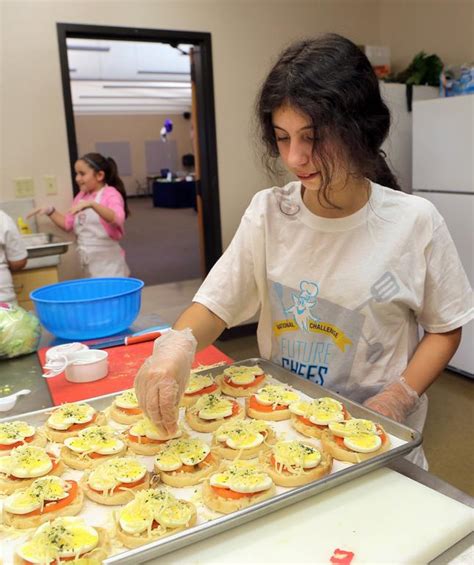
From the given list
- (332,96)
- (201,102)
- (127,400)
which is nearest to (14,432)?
(127,400)

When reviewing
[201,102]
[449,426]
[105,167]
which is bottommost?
[449,426]

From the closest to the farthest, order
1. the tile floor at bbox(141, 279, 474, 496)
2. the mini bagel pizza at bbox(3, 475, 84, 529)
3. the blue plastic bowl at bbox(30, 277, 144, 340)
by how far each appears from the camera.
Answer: the mini bagel pizza at bbox(3, 475, 84, 529)
the blue plastic bowl at bbox(30, 277, 144, 340)
the tile floor at bbox(141, 279, 474, 496)

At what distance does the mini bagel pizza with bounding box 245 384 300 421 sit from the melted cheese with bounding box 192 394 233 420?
0.05 m

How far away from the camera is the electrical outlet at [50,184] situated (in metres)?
3.64

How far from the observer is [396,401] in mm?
1235

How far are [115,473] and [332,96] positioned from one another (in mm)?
846

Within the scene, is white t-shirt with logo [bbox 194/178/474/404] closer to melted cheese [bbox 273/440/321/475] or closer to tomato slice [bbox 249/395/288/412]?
tomato slice [bbox 249/395/288/412]

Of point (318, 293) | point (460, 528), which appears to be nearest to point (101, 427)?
point (318, 293)

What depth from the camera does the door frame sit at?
11.8 ft

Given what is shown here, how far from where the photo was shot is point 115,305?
1812mm

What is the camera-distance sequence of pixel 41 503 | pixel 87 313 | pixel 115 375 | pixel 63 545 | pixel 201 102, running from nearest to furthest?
pixel 63 545
pixel 41 503
pixel 115 375
pixel 87 313
pixel 201 102

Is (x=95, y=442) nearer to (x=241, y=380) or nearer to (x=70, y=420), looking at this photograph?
(x=70, y=420)

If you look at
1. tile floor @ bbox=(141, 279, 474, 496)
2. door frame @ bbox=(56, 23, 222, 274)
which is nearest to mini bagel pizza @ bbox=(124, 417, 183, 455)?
tile floor @ bbox=(141, 279, 474, 496)

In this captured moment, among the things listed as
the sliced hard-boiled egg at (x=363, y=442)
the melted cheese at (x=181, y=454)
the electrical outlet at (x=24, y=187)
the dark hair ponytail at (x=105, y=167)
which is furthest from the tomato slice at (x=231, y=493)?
the electrical outlet at (x=24, y=187)
